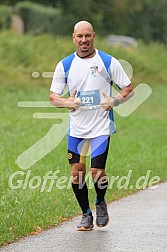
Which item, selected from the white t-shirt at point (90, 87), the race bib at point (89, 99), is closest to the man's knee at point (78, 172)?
the white t-shirt at point (90, 87)

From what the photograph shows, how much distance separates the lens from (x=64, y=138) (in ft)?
66.2

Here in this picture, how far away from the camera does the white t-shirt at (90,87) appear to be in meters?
9.02

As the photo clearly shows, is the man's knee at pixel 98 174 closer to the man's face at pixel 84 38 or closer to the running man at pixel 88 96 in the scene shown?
the running man at pixel 88 96

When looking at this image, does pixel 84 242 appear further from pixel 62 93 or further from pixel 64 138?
pixel 64 138

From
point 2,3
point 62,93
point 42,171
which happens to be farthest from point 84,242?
point 2,3

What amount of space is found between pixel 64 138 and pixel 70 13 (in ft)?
105

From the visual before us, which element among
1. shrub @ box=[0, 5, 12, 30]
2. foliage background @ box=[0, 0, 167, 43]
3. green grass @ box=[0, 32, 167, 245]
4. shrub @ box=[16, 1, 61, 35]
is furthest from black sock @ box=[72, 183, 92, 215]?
shrub @ box=[16, 1, 61, 35]

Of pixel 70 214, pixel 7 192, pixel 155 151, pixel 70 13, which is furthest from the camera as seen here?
pixel 70 13

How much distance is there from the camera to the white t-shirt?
9.02 meters

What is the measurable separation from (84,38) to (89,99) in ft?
2.04

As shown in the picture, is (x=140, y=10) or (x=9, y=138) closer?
(x=9, y=138)

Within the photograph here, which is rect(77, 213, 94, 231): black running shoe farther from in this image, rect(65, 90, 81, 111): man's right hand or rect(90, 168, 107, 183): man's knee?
rect(65, 90, 81, 111): man's right hand

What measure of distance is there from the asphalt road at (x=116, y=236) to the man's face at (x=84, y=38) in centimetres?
190

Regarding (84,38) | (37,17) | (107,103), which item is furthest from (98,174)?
(37,17)
